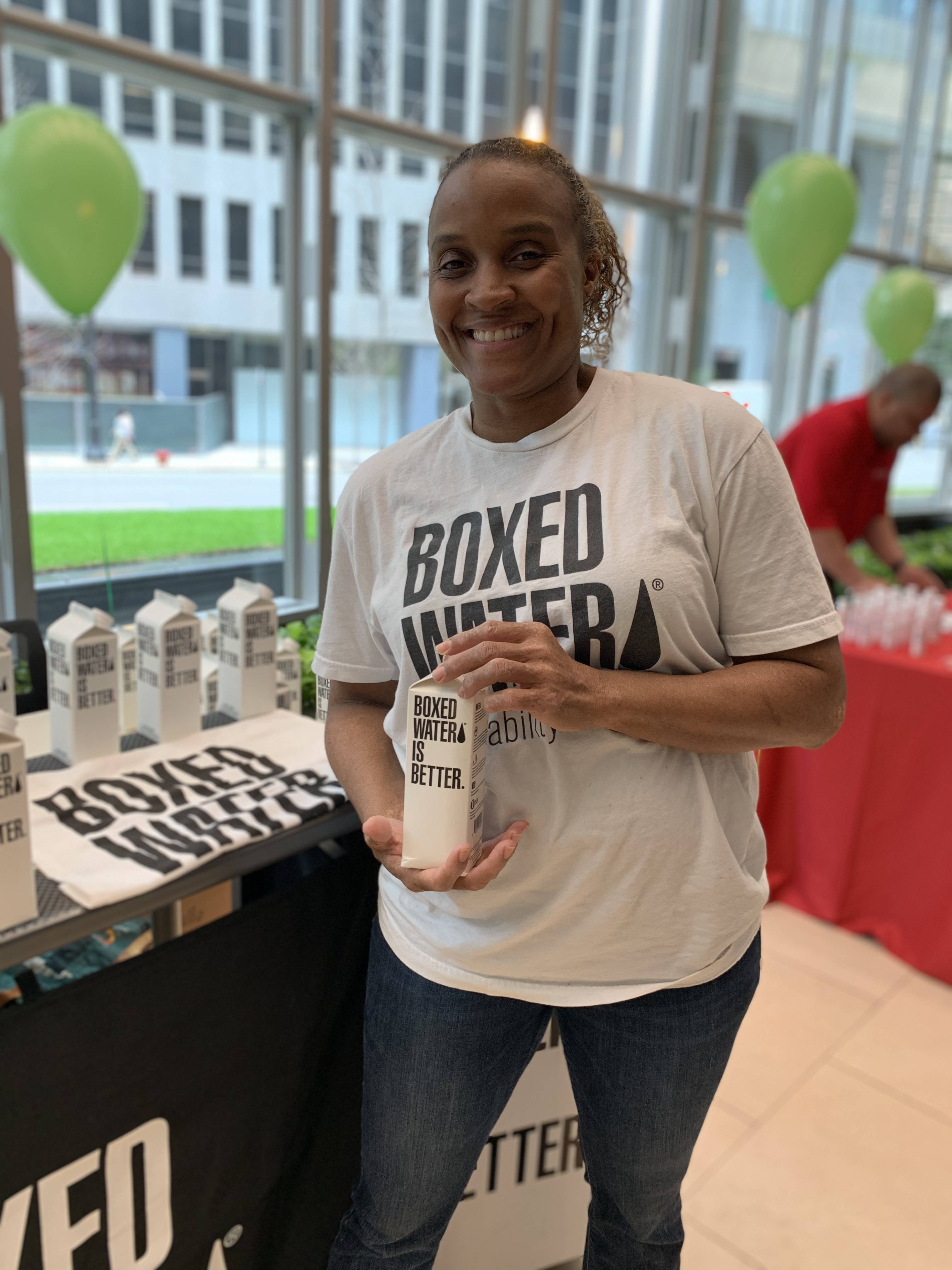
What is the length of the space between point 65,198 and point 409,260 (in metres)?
2.02

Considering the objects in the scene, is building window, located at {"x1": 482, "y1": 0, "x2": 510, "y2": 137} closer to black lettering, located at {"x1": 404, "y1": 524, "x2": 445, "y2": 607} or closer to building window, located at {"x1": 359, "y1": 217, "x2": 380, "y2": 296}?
building window, located at {"x1": 359, "y1": 217, "x2": 380, "y2": 296}

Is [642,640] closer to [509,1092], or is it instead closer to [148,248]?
[509,1092]

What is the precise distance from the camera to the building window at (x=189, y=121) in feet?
11.6

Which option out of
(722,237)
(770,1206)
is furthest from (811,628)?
→ (722,237)

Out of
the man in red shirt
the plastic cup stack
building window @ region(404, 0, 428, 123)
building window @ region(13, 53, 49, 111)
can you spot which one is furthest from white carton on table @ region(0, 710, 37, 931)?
building window @ region(404, 0, 428, 123)

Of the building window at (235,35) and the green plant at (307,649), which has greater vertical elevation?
the building window at (235,35)

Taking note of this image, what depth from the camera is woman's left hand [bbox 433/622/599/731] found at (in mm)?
837

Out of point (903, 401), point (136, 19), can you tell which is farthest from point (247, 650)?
point (136, 19)

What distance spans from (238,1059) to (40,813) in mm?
420

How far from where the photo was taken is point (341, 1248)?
1.13m

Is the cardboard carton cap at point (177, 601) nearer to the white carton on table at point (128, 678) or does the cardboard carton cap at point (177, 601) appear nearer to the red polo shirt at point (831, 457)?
the white carton on table at point (128, 678)

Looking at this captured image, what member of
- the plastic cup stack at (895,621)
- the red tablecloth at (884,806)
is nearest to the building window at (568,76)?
the plastic cup stack at (895,621)

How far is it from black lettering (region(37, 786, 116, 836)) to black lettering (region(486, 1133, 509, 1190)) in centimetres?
74

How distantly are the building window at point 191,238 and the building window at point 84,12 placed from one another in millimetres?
639
